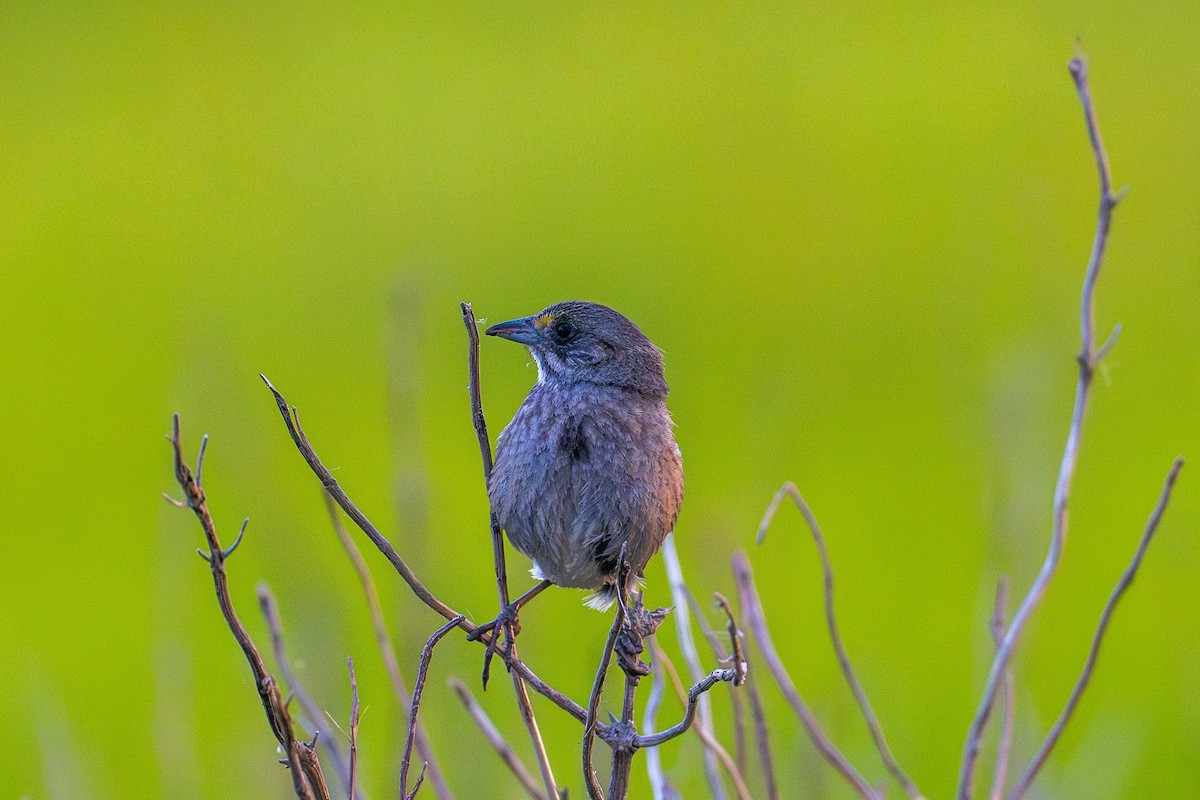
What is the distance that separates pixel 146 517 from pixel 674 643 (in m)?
4.41

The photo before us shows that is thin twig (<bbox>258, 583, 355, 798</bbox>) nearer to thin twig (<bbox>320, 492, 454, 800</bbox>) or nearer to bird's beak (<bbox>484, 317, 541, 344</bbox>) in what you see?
thin twig (<bbox>320, 492, 454, 800</bbox>)

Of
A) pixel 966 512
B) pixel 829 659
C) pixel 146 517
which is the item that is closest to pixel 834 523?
pixel 966 512

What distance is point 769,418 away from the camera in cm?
384

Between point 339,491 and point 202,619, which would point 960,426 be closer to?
point 202,619

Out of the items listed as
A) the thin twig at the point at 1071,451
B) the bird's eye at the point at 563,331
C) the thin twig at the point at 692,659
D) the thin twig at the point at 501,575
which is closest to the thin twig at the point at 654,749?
the thin twig at the point at 692,659

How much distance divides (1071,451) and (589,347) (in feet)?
3.26

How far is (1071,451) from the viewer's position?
2482 millimetres

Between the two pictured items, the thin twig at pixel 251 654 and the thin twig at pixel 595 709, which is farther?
the thin twig at pixel 595 709

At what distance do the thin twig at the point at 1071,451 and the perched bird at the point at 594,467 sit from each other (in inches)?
26.3

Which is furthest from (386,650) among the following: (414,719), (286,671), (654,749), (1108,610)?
(1108,610)

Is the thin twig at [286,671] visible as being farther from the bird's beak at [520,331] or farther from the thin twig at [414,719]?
the bird's beak at [520,331]

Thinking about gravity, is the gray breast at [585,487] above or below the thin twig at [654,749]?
above

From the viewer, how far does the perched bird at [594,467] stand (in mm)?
2664

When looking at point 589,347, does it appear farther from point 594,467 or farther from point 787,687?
point 787,687
